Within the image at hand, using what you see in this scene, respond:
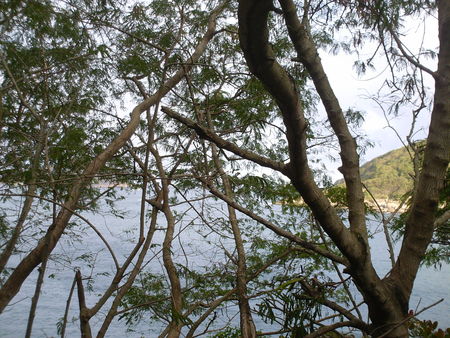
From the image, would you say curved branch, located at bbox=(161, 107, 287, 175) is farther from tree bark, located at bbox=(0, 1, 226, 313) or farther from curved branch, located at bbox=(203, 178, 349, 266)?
tree bark, located at bbox=(0, 1, 226, 313)

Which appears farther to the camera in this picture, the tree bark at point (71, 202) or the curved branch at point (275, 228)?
the tree bark at point (71, 202)

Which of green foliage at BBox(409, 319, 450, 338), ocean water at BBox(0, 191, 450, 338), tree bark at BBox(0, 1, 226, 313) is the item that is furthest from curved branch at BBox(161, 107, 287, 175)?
ocean water at BBox(0, 191, 450, 338)

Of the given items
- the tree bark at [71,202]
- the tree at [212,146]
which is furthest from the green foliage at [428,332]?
the tree bark at [71,202]

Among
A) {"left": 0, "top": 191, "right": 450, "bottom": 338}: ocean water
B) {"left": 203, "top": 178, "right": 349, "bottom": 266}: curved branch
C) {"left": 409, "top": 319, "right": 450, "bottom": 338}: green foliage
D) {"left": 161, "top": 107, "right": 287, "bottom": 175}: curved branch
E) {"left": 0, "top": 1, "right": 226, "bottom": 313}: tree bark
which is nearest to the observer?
{"left": 161, "top": 107, "right": 287, "bottom": 175}: curved branch

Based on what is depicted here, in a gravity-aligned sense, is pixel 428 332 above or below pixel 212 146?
below

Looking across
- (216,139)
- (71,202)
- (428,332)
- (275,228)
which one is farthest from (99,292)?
(216,139)

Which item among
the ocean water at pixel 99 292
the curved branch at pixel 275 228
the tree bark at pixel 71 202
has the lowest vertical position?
the curved branch at pixel 275 228

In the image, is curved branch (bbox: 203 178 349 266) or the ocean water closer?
curved branch (bbox: 203 178 349 266)

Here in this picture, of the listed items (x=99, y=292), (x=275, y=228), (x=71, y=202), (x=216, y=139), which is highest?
(x=99, y=292)

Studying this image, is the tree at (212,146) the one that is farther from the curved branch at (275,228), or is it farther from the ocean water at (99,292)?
the ocean water at (99,292)

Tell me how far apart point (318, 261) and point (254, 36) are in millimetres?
2923

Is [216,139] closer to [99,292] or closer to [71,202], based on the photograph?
[71,202]

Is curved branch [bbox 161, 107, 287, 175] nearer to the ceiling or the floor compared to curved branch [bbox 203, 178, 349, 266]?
nearer to the ceiling

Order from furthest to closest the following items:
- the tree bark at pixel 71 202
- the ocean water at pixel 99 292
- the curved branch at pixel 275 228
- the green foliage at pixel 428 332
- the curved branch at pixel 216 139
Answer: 1. the ocean water at pixel 99 292
2. the green foliage at pixel 428 332
3. the tree bark at pixel 71 202
4. the curved branch at pixel 275 228
5. the curved branch at pixel 216 139
